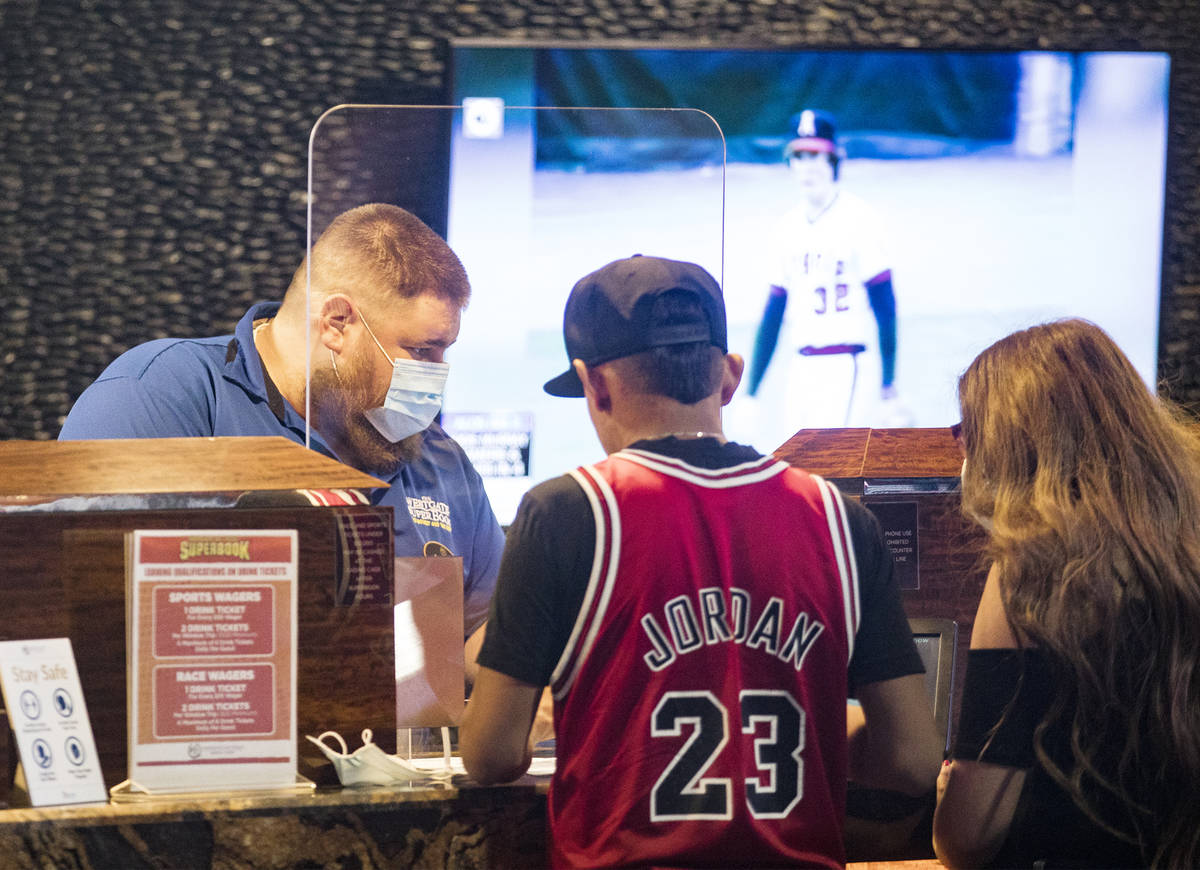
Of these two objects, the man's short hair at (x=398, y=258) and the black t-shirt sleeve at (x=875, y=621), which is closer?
the black t-shirt sleeve at (x=875, y=621)

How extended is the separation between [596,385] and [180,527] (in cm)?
46

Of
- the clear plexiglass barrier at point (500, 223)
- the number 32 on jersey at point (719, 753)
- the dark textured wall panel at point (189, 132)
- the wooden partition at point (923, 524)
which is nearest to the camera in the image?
the number 32 on jersey at point (719, 753)

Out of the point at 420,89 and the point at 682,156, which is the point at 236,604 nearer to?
the point at 682,156

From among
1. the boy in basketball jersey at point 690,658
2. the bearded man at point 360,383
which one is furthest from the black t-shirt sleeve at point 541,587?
the bearded man at point 360,383

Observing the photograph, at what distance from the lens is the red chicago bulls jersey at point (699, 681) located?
3.75ft

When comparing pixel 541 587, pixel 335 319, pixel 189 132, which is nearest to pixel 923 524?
pixel 541 587

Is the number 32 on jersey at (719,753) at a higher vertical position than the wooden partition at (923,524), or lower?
lower

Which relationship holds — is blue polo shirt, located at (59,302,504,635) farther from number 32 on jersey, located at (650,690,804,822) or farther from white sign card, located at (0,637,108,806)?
number 32 on jersey, located at (650,690,804,822)

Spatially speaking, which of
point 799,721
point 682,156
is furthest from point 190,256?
point 799,721

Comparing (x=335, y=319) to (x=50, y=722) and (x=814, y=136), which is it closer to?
(x=50, y=722)

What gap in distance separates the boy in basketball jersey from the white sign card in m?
0.39

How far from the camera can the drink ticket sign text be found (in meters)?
1.21

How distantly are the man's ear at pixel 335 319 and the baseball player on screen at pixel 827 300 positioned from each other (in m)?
1.71

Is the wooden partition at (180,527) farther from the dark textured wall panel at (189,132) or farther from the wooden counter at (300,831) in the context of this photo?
the dark textured wall panel at (189,132)
